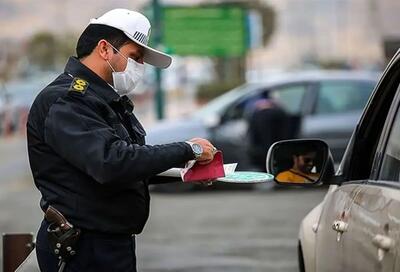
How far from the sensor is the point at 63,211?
3359mm

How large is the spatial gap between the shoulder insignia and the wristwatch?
41cm

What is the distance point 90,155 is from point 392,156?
1117 mm

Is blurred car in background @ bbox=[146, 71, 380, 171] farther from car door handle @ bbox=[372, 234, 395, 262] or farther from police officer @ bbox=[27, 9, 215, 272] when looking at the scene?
car door handle @ bbox=[372, 234, 395, 262]

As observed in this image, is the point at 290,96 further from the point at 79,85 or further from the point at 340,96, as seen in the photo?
the point at 79,85

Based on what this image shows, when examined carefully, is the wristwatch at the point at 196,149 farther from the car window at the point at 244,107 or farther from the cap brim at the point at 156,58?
the car window at the point at 244,107

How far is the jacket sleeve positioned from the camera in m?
3.19

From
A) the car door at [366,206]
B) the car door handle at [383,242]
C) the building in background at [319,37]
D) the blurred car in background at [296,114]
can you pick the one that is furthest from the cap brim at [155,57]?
the building in background at [319,37]

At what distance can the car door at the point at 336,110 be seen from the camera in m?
13.2

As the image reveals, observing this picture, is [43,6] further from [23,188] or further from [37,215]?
[37,215]

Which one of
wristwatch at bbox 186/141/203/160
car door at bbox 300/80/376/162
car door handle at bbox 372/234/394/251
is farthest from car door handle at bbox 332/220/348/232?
car door at bbox 300/80/376/162

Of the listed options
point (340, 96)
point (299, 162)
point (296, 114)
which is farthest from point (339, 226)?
point (340, 96)

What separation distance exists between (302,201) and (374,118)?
27.3 ft

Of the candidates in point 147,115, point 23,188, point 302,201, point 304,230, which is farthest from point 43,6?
point 304,230

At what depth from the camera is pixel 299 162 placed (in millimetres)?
4074
